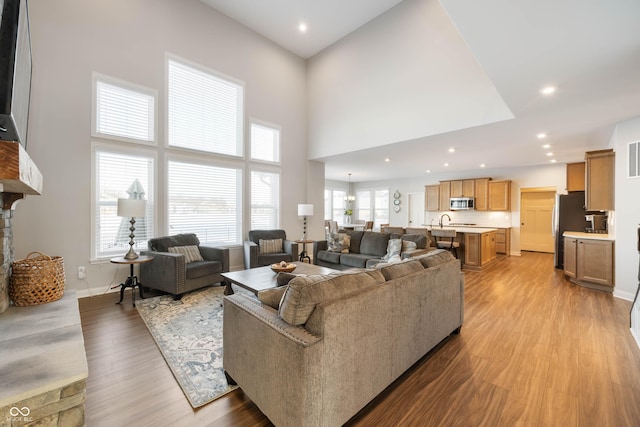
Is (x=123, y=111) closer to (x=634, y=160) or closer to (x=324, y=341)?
(x=324, y=341)

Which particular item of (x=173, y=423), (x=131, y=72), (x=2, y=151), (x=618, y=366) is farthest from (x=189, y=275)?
(x=618, y=366)

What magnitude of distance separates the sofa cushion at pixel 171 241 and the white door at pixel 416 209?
8265 millimetres

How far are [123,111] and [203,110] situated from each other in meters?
1.29

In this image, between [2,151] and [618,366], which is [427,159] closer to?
[618,366]

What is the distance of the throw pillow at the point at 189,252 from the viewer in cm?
405

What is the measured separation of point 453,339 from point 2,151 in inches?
133

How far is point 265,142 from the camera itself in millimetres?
5934

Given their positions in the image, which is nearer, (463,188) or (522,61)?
(522,61)

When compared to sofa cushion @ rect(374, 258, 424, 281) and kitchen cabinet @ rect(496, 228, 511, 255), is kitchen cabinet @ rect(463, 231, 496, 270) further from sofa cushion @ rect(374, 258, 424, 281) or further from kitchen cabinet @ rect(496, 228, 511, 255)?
sofa cushion @ rect(374, 258, 424, 281)

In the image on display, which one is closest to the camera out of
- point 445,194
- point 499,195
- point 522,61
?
point 522,61

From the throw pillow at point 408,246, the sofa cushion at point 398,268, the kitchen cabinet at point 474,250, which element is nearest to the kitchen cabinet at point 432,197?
the kitchen cabinet at point 474,250

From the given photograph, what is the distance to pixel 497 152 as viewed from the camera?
5.87 meters

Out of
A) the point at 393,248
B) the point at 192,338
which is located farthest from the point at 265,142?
the point at 192,338

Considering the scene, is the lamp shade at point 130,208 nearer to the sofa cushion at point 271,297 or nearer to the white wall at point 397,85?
the sofa cushion at point 271,297
